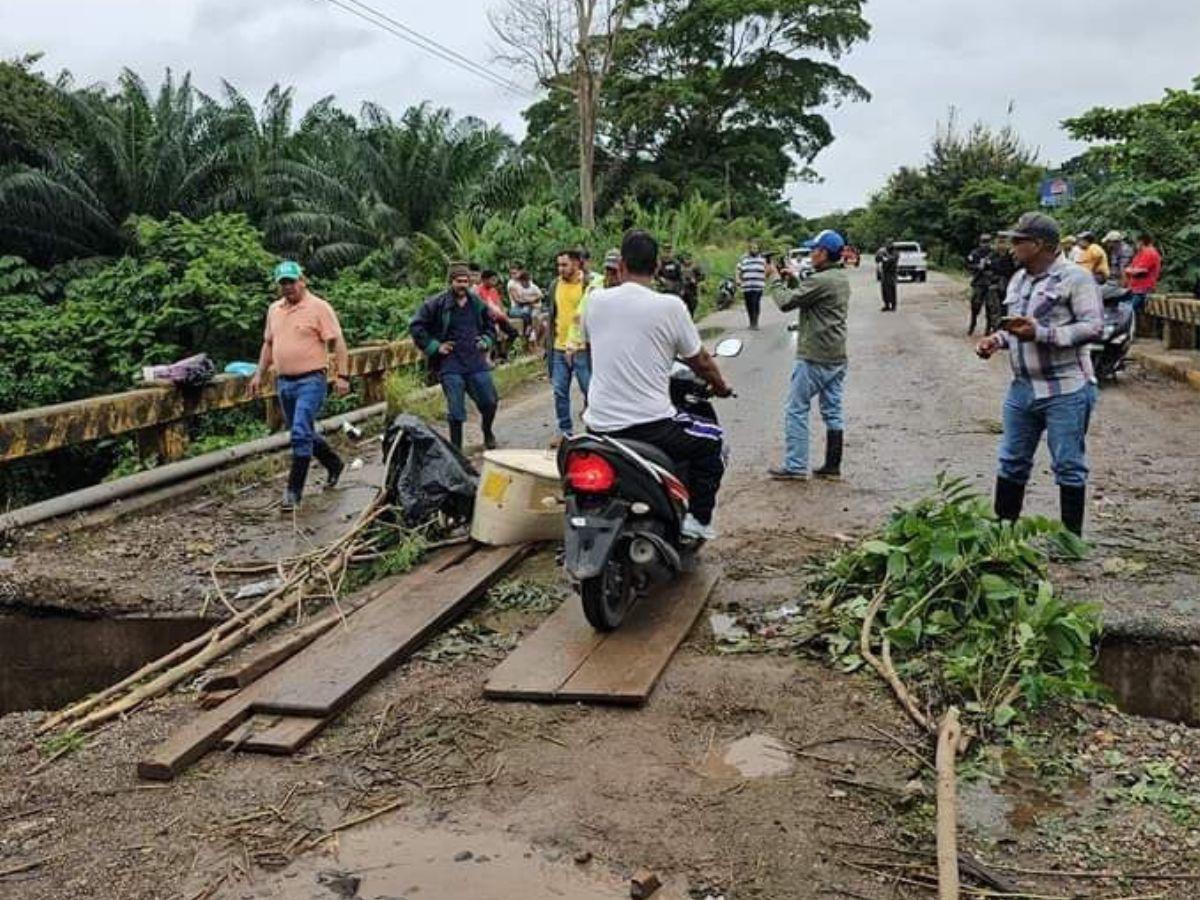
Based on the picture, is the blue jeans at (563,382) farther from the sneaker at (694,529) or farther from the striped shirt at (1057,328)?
the striped shirt at (1057,328)

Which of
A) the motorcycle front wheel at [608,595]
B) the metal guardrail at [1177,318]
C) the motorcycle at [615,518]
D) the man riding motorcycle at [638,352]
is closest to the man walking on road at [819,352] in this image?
the man riding motorcycle at [638,352]

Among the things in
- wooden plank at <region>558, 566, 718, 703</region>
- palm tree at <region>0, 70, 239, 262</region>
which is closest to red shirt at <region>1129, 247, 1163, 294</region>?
wooden plank at <region>558, 566, 718, 703</region>

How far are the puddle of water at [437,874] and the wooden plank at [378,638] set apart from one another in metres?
1.05

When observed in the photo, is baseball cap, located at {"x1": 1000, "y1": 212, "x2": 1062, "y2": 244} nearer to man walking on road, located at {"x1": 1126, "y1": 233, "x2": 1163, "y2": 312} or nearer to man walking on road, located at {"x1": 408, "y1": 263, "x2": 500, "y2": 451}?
man walking on road, located at {"x1": 408, "y1": 263, "x2": 500, "y2": 451}

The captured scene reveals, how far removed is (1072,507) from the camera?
6.24 metres

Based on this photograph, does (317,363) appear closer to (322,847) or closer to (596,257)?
(322,847)

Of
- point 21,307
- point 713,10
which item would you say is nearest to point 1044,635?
point 21,307

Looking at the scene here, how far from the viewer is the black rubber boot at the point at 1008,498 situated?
6.33 m

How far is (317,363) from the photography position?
8359 millimetres

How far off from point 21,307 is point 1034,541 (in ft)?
58.7

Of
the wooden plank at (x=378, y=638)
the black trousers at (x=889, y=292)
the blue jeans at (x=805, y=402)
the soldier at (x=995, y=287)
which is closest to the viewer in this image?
the wooden plank at (x=378, y=638)

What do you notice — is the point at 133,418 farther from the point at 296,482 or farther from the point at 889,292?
the point at 889,292

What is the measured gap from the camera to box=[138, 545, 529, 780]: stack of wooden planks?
167 inches

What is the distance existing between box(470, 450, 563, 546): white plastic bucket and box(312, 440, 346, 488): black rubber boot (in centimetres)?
246
